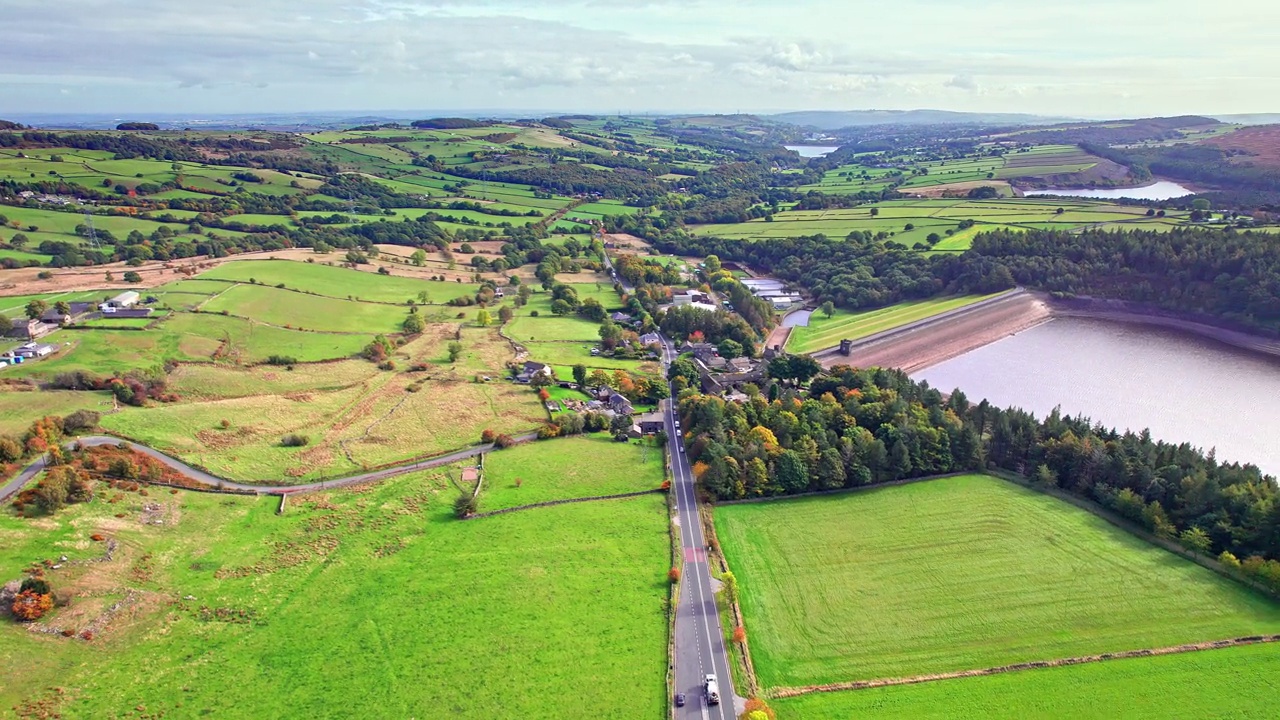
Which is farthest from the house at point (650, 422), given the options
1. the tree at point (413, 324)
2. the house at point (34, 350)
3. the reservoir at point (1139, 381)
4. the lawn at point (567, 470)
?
the house at point (34, 350)

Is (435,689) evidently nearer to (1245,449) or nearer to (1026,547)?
(1026,547)

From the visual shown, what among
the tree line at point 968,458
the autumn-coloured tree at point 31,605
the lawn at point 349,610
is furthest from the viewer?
the tree line at point 968,458

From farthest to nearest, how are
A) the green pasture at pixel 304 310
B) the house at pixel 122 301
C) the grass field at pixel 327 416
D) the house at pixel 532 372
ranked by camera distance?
the green pasture at pixel 304 310 → the house at pixel 122 301 → the house at pixel 532 372 → the grass field at pixel 327 416

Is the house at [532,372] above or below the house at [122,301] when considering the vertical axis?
below

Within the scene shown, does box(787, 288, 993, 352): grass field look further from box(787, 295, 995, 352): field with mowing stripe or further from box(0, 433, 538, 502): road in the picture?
box(0, 433, 538, 502): road

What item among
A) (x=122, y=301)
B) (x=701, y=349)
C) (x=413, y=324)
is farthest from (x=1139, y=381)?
(x=122, y=301)

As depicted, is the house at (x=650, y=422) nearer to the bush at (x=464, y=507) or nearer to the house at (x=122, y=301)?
the bush at (x=464, y=507)
